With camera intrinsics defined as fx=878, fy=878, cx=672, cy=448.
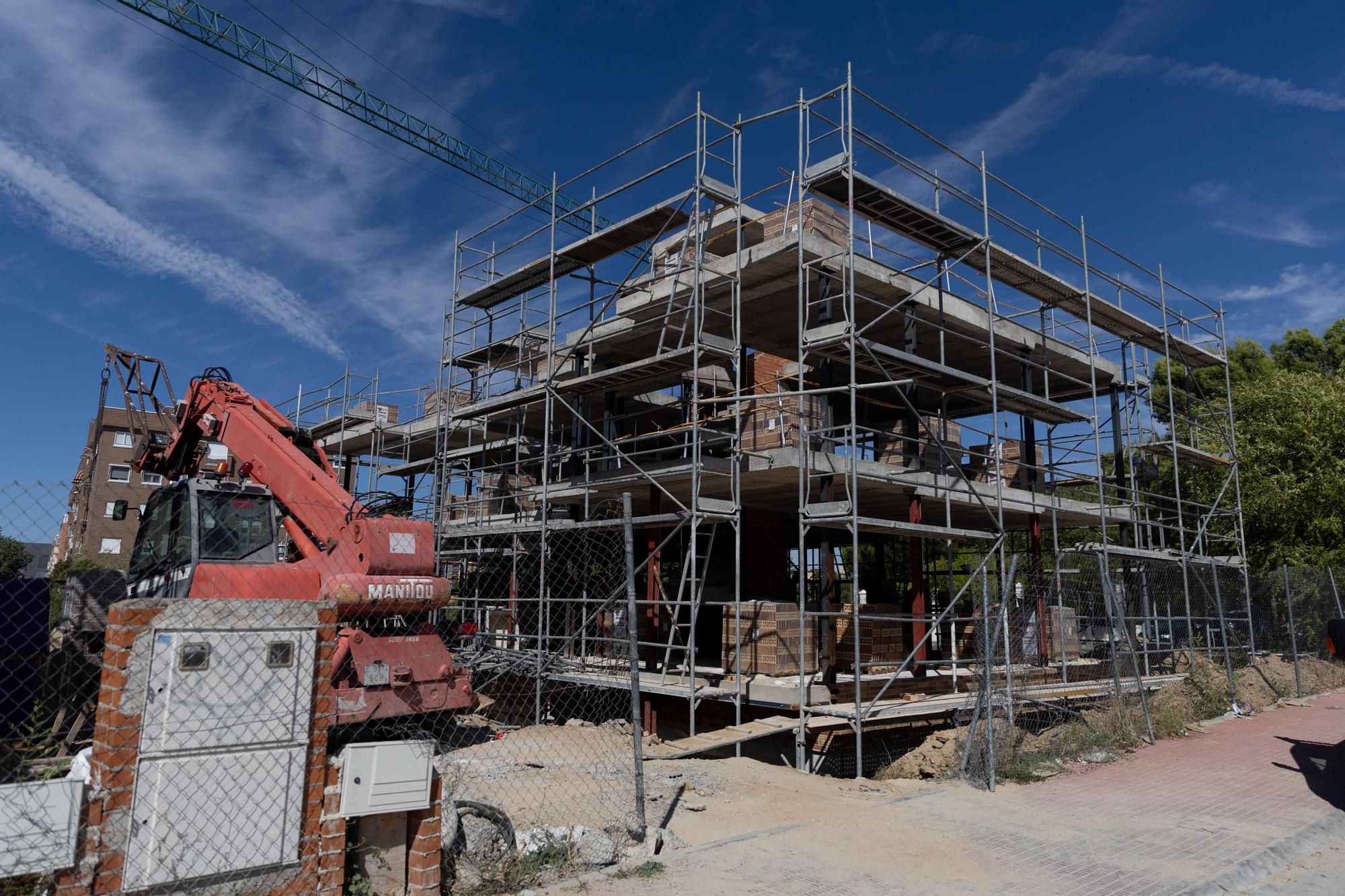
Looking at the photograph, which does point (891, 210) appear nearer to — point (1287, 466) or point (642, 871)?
point (642, 871)

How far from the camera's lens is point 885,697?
41.8ft

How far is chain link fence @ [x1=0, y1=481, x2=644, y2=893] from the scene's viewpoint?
3.66 metres

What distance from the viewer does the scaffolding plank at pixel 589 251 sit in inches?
552

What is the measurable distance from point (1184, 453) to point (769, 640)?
1379 cm

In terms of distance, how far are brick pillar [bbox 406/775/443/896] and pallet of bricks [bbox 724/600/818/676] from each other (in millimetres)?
7865

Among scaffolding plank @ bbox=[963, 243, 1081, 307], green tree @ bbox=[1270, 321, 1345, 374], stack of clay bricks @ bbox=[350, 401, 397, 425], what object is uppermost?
green tree @ bbox=[1270, 321, 1345, 374]

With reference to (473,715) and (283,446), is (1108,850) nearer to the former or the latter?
(283,446)

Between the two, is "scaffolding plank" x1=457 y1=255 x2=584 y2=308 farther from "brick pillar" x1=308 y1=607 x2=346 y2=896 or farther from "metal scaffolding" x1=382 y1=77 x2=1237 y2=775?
"brick pillar" x1=308 y1=607 x2=346 y2=896

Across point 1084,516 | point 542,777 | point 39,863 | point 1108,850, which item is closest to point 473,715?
point 542,777

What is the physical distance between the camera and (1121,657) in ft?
54.6

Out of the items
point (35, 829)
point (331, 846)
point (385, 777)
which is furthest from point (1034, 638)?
point (35, 829)

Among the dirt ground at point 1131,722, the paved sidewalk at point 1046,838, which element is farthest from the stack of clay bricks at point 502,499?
the paved sidewalk at point 1046,838

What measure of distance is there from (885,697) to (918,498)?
320 cm

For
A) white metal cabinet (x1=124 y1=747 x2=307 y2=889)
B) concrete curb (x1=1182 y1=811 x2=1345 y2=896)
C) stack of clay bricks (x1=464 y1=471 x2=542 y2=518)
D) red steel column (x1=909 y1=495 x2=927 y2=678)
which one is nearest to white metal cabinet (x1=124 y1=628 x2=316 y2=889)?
white metal cabinet (x1=124 y1=747 x2=307 y2=889)
